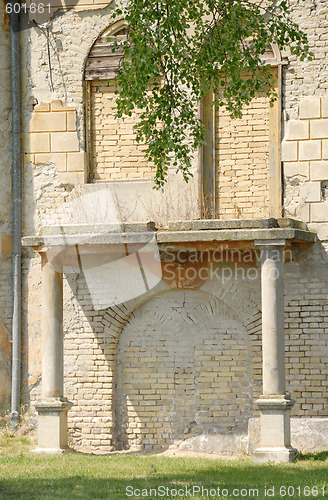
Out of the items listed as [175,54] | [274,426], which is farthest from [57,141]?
[274,426]

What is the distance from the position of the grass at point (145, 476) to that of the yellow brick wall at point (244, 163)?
135 inches

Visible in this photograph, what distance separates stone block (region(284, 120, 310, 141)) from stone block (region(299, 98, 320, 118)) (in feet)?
0.31

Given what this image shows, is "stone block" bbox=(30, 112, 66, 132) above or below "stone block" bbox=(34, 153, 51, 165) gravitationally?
above

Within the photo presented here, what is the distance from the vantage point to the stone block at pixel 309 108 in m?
12.0

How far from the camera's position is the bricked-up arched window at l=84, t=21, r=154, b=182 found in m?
12.8

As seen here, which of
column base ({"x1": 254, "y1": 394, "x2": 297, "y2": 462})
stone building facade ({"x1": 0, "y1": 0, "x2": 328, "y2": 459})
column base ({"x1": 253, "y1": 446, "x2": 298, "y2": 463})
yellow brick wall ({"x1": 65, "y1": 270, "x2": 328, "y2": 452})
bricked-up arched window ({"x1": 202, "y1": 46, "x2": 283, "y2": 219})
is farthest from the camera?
bricked-up arched window ({"x1": 202, "y1": 46, "x2": 283, "y2": 219})

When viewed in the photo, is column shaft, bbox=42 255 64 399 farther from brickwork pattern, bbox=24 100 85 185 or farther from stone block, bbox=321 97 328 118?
stone block, bbox=321 97 328 118

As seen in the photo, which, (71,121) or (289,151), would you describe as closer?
(289,151)

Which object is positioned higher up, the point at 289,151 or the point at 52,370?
the point at 289,151

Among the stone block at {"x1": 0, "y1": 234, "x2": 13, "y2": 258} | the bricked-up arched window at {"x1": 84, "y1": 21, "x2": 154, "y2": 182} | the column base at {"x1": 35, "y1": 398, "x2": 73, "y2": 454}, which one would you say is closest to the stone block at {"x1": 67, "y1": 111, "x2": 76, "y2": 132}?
the bricked-up arched window at {"x1": 84, "y1": 21, "x2": 154, "y2": 182}

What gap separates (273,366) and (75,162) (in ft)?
13.8

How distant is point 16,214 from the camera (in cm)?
1295

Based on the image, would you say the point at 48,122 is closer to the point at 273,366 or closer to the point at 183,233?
the point at 183,233

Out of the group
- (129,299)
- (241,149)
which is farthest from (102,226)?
(241,149)
